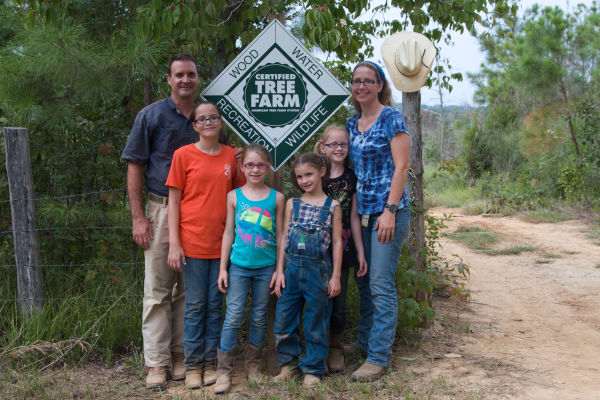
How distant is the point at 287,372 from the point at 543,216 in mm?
9890

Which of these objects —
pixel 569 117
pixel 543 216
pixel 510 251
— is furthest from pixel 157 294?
pixel 569 117

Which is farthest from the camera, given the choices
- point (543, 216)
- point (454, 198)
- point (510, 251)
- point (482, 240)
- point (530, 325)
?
point (454, 198)

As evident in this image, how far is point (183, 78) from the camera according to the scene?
3.54 metres

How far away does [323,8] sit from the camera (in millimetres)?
3602

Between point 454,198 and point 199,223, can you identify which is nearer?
point 199,223

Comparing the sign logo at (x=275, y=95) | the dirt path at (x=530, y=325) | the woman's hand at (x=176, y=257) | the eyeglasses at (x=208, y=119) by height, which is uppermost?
the sign logo at (x=275, y=95)

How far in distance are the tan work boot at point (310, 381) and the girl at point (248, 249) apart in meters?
0.33

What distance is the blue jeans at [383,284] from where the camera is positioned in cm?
353

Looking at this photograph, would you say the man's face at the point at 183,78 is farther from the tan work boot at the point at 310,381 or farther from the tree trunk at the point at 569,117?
the tree trunk at the point at 569,117

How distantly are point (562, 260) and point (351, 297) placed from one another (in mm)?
4800

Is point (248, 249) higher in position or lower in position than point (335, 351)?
higher

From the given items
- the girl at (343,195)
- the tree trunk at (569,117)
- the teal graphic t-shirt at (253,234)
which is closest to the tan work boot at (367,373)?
the girl at (343,195)

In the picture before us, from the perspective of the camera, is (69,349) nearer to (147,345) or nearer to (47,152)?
(147,345)

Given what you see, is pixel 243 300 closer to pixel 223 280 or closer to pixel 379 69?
pixel 223 280
